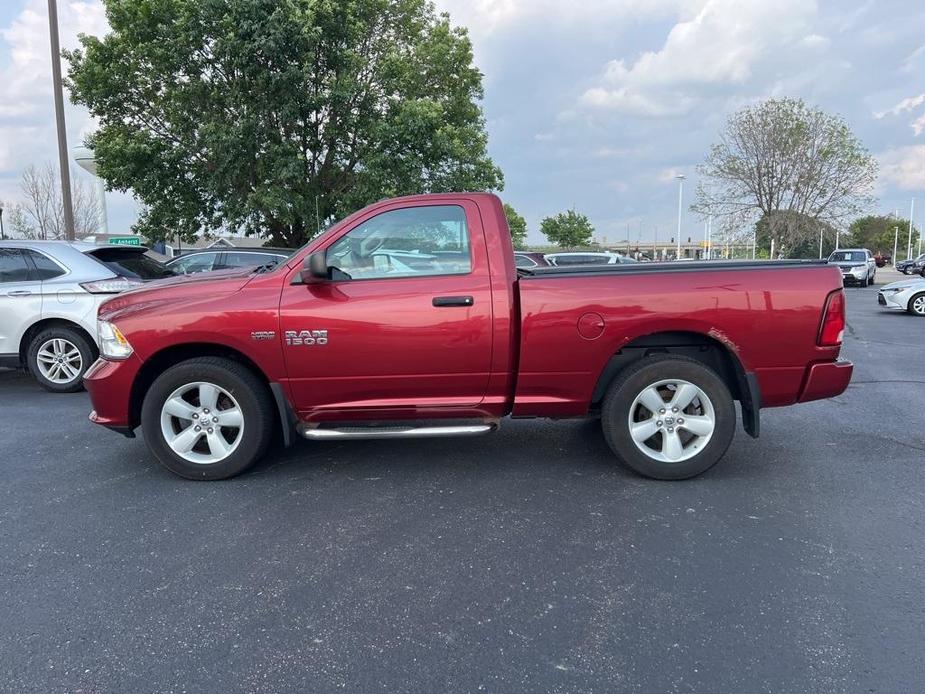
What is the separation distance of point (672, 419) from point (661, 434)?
13 cm

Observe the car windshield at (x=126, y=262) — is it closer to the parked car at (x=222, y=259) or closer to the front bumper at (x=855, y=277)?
the parked car at (x=222, y=259)

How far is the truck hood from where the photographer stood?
429 cm

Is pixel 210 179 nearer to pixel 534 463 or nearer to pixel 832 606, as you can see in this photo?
pixel 534 463

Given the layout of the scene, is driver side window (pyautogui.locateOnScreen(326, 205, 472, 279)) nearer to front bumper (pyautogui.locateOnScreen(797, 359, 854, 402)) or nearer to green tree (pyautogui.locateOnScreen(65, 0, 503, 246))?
front bumper (pyautogui.locateOnScreen(797, 359, 854, 402))

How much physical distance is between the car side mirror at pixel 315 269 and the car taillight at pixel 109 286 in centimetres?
409

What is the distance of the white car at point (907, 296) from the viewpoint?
15492 mm

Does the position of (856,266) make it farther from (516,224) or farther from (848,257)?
(516,224)

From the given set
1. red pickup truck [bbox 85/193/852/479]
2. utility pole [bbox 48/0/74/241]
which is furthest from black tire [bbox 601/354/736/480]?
utility pole [bbox 48/0/74/241]

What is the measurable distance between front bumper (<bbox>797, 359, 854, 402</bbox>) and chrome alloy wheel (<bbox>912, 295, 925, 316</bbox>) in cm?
1388

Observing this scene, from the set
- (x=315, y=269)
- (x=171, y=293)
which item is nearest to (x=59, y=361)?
(x=171, y=293)

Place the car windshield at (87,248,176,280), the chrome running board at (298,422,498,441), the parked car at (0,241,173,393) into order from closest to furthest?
the chrome running board at (298,422,498,441) < the parked car at (0,241,173,393) < the car windshield at (87,248,176,280)

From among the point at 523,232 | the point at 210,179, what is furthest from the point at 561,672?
the point at 523,232

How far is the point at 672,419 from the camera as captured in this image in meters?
4.29

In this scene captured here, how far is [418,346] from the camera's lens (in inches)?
165
